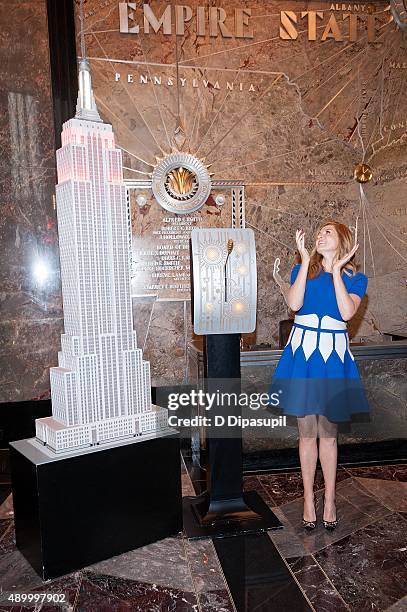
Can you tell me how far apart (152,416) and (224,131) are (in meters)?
2.79

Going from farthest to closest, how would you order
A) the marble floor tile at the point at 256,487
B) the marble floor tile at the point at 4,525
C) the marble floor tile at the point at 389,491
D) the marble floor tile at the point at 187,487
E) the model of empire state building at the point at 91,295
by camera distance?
1. the marble floor tile at the point at 187,487
2. the marble floor tile at the point at 256,487
3. the marble floor tile at the point at 389,491
4. the marble floor tile at the point at 4,525
5. the model of empire state building at the point at 91,295

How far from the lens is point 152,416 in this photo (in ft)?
8.68

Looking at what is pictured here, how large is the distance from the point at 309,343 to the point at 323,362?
4.8 inches

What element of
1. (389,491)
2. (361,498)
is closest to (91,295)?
(361,498)

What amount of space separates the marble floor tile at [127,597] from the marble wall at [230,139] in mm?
2215

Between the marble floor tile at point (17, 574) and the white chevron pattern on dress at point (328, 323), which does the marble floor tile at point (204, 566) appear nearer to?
the marble floor tile at point (17, 574)

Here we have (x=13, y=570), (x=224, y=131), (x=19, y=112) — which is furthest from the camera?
(x=224, y=131)

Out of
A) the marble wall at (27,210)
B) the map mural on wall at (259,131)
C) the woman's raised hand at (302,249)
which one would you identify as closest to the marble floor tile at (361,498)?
the woman's raised hand at (302,249)

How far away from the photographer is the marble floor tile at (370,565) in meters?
2.15

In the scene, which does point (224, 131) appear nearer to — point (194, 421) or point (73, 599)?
point (194, 421)

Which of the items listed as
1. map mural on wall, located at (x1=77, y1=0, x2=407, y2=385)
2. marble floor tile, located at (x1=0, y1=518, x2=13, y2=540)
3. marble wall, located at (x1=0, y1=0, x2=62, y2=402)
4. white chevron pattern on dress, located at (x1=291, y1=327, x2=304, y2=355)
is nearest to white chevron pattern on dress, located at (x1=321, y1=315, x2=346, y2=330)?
white chevron pattern on dress, located at (x1=291, y1=327, x2=304, y2=355)

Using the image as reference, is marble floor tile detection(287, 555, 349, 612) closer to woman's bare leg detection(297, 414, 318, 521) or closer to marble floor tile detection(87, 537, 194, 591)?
woman's bare leg detection(297, 414, 318, 521)

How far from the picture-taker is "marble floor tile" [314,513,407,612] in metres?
2.15

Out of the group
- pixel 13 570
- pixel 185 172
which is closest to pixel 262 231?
pixel 185 172
